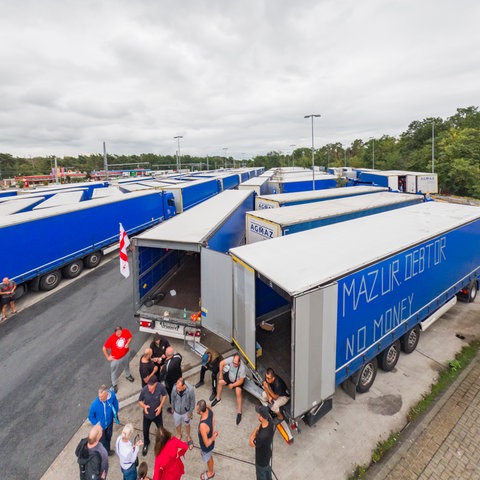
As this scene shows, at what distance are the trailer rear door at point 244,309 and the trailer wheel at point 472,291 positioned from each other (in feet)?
27.1

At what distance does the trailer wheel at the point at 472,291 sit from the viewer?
30.0 ft

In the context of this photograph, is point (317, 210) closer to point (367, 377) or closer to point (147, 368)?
point (367, 377)

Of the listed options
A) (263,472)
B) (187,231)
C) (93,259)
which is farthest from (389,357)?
(93,259)

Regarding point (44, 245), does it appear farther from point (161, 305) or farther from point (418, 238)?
point (418, 238)

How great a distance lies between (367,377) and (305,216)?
16.6ft

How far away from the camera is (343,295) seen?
4.63 meters

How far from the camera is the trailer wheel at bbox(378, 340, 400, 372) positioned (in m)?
6.27

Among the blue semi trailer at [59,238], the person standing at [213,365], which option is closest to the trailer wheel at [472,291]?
the person standing at [213,365]

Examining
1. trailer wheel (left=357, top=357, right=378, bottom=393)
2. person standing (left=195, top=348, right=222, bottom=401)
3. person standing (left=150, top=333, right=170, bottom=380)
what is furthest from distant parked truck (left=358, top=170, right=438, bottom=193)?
person standing (left=150, top=333, right=170, bottom=380)

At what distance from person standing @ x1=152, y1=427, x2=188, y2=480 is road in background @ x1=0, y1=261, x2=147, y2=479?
Result: 8.94 feet

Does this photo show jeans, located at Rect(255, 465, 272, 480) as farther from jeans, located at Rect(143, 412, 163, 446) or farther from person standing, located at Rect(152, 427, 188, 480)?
jeans, located at Rect(143, 412, 163, 446)

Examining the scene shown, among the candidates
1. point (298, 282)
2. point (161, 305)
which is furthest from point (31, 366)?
point (298, 282)

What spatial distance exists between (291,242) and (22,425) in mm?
6700

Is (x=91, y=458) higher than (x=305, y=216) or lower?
lower
